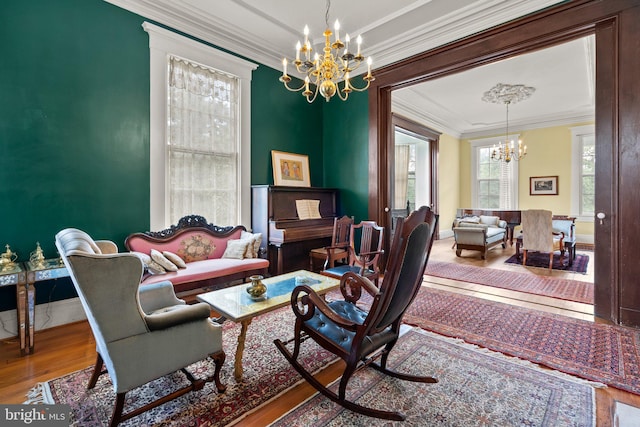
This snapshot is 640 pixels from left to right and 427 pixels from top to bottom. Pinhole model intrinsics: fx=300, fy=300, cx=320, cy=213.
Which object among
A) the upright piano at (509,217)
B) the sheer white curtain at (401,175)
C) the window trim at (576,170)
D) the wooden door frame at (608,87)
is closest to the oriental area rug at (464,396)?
the wooden door frame at (608,87)

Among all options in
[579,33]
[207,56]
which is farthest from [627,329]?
[207,56]

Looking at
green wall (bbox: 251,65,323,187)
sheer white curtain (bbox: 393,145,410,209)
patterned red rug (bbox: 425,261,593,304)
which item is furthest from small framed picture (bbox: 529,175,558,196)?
green wall (bbox: 251,65,323,187)

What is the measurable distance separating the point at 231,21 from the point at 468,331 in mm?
4428

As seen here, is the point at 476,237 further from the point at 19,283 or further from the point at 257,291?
the point at 19,283

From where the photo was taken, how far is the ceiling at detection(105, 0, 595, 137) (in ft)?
11.2

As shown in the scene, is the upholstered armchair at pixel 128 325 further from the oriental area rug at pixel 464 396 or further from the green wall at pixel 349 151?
the green wall at pixel 349 151

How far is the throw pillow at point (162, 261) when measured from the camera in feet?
10.2

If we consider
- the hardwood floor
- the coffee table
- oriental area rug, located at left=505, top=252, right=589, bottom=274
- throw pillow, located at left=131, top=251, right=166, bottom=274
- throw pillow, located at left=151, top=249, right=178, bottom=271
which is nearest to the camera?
the hardwood floor

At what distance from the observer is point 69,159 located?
2.92m

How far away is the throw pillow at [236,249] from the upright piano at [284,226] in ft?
1.25

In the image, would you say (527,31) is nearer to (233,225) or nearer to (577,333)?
(577,333)

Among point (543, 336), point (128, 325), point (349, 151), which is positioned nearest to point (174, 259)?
point (128, 325)

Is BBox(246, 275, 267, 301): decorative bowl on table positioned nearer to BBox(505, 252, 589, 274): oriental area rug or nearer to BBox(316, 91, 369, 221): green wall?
BBox(316, 91, 369, 221): green wall

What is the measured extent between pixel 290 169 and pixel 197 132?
5.05 ft
